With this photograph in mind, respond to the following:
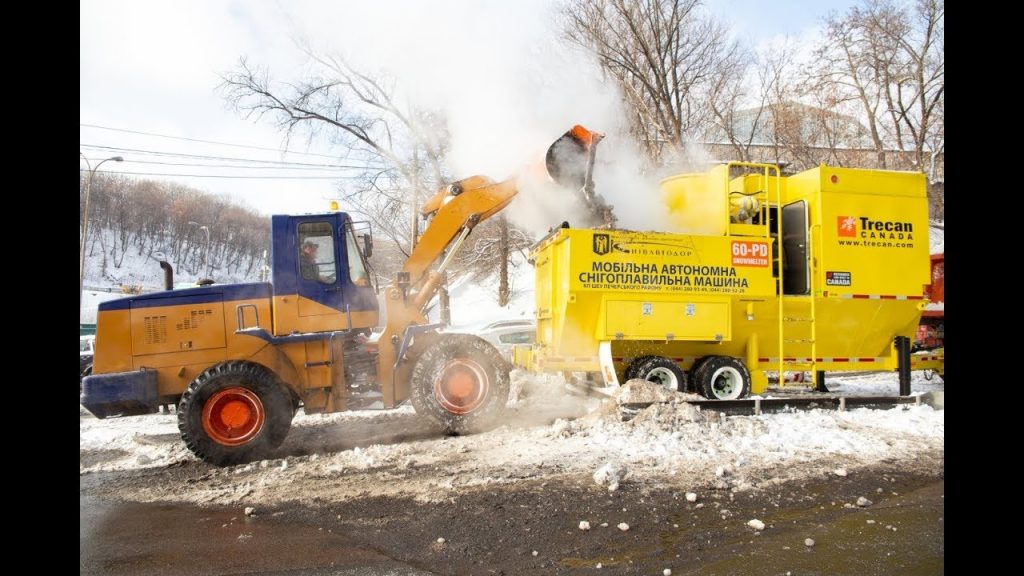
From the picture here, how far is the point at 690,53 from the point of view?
75.3ft

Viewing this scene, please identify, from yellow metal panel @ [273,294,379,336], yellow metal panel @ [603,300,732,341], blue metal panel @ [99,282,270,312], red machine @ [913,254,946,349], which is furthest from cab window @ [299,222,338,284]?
red machine @ [913,254,946,349]

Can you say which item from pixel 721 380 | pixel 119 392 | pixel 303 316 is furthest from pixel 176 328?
pixel 721 380

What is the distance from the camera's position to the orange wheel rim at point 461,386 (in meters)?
7.31

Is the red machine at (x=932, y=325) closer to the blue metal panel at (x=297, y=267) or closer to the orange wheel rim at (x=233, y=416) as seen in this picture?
the blue metal panel at (x=297, y=267)

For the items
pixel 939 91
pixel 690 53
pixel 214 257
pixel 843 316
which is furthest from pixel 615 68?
pixel 214 257

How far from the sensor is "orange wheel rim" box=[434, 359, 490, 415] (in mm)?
7309

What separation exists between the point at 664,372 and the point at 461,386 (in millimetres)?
2817

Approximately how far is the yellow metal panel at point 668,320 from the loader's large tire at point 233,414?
4.09 metres

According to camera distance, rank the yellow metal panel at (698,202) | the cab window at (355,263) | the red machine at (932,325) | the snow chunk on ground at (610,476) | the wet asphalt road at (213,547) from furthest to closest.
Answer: the red machine at (932,325)
the yellow metal panel at (698,202)
the cab window at (355,263)
the snow chunk on ground at (610,476)
the wet asphalt road at (213,547)

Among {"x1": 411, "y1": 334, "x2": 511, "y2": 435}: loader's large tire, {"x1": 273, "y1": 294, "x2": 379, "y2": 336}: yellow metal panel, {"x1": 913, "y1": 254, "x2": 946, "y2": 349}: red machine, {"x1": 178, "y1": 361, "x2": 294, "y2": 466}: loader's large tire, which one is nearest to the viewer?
{"x1": 178, "y1": 361, "x2": 294, "y2": 466}: loader's large tire

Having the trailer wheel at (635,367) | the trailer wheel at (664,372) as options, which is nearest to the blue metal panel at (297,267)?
the trailer wheel at (635,367)

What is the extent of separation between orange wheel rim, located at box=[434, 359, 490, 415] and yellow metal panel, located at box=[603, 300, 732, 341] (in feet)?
5.68

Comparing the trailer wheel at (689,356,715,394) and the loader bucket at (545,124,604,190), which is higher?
the loader bucket at (545,124,604,190)

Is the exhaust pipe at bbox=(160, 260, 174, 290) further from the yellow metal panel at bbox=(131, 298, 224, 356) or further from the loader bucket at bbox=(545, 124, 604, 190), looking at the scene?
the loader bucket at bbox=(545, 124, 604, 190)
